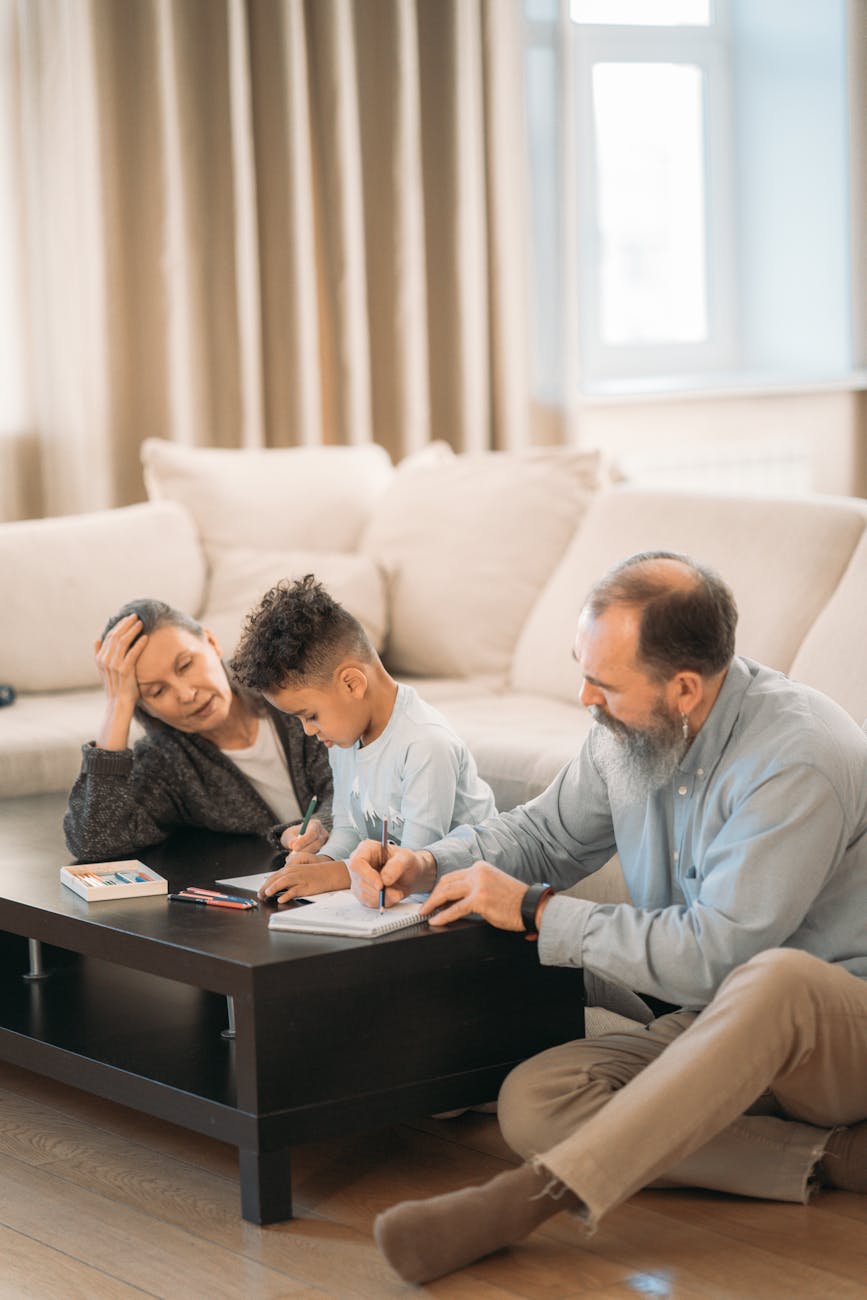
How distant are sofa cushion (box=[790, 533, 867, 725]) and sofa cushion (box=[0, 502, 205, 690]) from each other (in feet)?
5.21

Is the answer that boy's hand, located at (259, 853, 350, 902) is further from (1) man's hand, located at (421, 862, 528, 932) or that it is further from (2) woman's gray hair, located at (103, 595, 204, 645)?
(2) woman's gray hair, located at (103, 595, 204, 645)

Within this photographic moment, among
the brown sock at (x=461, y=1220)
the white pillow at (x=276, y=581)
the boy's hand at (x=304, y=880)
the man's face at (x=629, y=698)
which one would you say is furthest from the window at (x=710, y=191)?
the brown sock at (x=461, y=1220)

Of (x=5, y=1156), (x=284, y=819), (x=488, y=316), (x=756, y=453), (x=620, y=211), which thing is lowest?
(x=5, y=1156)

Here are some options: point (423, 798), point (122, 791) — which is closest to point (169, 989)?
point (122, 791)

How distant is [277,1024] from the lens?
198 centimetres

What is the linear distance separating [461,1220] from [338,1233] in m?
0.24

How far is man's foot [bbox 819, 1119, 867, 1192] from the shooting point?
2.07 metres

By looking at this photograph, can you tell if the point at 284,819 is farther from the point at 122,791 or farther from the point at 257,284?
the point at 257,284

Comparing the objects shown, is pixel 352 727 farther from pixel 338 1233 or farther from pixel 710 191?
pixel 710 191

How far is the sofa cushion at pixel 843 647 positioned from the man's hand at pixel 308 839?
916 mm

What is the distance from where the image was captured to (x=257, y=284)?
4.86 m

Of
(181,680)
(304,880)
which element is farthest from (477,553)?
(304,880)

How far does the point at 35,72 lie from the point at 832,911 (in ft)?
11.4

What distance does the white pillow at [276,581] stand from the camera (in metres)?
3.98
